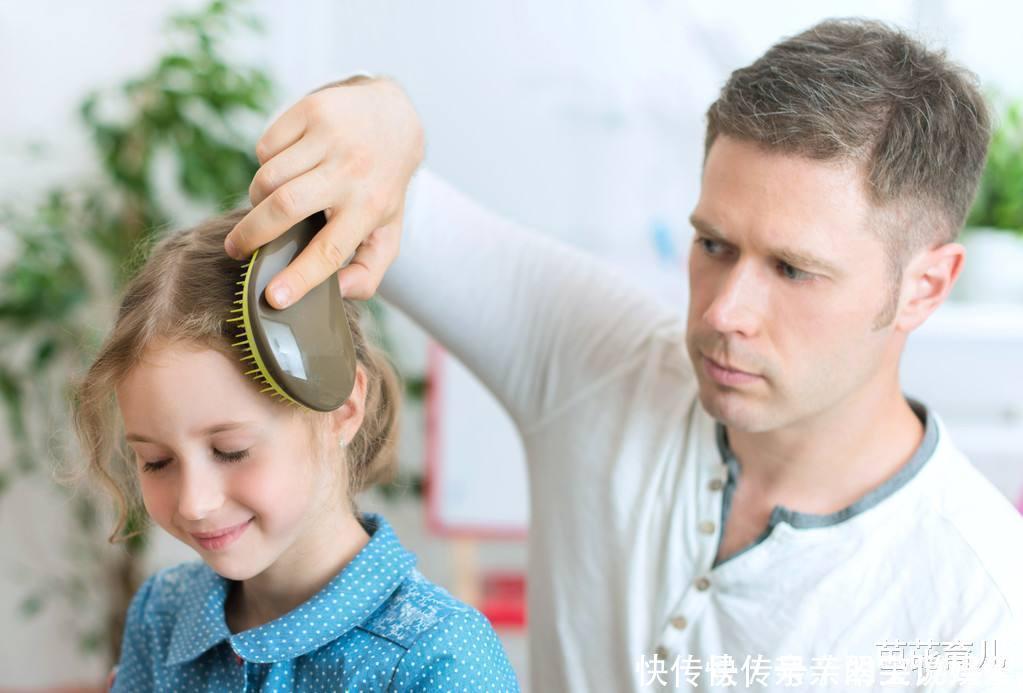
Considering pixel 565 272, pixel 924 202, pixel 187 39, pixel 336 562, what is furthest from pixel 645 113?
pixel 336 562

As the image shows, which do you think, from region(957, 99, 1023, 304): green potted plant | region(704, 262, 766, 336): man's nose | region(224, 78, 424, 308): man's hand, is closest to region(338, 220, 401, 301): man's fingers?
region(224, 78, 424, 308): man's hand

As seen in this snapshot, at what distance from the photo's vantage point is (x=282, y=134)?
95 cm

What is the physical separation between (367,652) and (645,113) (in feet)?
6.13

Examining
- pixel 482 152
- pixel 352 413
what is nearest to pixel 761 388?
pixel 352 413

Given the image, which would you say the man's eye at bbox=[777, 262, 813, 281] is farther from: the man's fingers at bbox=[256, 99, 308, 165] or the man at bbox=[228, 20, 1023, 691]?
the man's fingers at bbox=[256, 99, 308, 165]

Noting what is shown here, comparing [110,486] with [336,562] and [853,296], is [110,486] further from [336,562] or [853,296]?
[853,296]

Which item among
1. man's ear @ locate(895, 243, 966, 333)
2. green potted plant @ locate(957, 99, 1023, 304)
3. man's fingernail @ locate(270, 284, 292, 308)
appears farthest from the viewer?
green potted plant @ locate(957, 99, 1023, 304)

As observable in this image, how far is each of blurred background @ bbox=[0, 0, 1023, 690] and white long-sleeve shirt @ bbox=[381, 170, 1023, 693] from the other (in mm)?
1041

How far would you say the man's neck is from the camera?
122cm

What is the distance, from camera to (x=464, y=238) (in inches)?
52.5

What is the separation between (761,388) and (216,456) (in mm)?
564

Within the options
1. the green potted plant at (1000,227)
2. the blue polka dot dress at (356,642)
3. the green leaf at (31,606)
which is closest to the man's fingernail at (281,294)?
the blue polka dot dress at (356,642)

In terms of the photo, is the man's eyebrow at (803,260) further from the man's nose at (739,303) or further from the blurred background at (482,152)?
the blurred background at (482,152)

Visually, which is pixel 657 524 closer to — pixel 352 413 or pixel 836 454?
pixel 836 454
